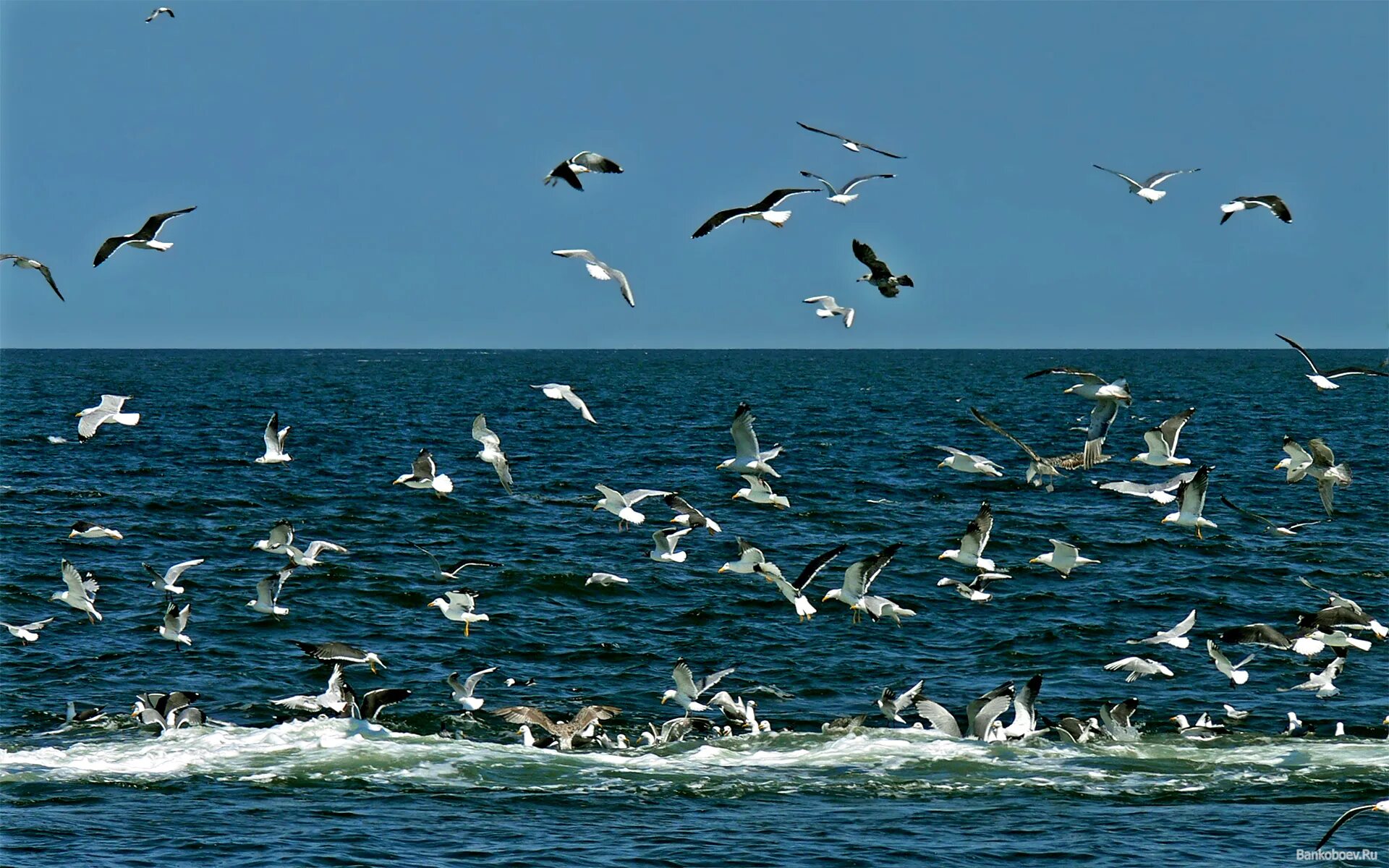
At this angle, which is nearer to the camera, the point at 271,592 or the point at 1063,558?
the point at 1063,558

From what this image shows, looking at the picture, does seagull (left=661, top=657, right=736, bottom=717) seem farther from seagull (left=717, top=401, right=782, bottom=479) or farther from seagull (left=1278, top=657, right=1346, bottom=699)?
seagull (left=1278, top=657, right=1346, bottom=699)

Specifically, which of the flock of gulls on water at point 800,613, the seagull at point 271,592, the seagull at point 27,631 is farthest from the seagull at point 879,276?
the seagull at point 27,631

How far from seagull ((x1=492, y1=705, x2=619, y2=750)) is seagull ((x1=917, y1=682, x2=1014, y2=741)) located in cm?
414

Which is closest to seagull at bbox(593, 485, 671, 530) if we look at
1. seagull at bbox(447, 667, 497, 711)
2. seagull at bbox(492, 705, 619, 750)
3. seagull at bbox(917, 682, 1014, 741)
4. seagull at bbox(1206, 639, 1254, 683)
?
seagull at bbox(492, 705, 619, 750)

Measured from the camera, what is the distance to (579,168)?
70.0 ft

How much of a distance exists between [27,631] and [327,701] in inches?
308

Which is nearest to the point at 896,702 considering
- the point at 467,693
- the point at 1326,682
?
the point at 467,693

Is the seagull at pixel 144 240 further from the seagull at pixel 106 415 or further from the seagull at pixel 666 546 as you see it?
the seagull at pixel 666 546

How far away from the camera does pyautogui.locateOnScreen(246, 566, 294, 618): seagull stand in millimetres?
A: 25250

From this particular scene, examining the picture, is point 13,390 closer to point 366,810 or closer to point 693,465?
point 693,465

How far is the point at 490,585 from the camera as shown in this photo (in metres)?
31.3

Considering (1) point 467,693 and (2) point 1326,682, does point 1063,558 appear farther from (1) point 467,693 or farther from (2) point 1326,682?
(1) point 467,693

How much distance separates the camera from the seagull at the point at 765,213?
2009 cm

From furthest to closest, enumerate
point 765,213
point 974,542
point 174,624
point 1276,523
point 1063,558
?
point 1276,523 → point 174,624 → point 1063,558 → point 974,542 → point 765,213
